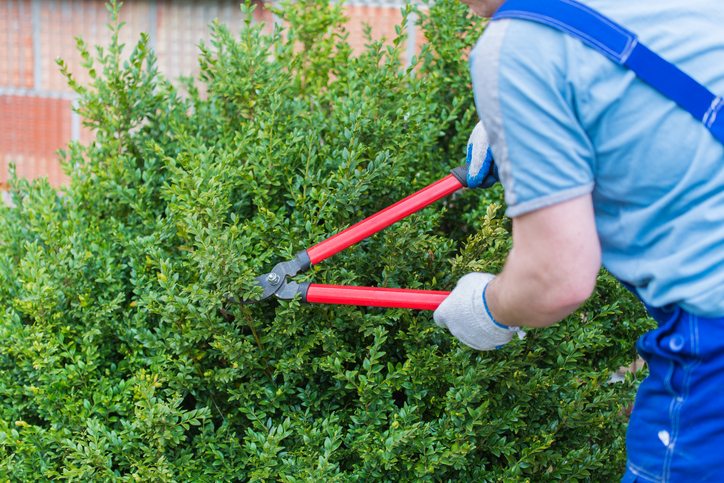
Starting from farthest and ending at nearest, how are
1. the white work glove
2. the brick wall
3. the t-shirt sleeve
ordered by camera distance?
the brick wall < the white work glove < the t-shirt sleeve

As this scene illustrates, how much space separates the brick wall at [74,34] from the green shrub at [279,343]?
115cm

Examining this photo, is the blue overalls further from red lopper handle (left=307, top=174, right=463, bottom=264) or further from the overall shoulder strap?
red lopper handle (left=307, top=174, right=463, bottom=264)

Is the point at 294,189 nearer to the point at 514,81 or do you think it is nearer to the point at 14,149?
the point at 514,81

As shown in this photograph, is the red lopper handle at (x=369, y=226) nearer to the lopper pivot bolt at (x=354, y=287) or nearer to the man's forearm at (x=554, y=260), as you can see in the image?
the lopper pivot bolt at (x=354, y=287)

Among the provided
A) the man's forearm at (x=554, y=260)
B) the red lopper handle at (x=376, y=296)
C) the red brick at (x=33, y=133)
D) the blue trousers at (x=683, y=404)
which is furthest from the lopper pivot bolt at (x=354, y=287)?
the red brick at (x=33, y=133)

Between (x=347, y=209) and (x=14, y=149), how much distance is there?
282cm

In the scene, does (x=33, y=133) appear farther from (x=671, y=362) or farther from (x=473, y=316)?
(x=671, y=362)

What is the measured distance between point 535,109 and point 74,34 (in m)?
3.53

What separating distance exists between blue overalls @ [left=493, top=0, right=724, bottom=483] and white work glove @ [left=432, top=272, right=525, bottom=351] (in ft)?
1.15

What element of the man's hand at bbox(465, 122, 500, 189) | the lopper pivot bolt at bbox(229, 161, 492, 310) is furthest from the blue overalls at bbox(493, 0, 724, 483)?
the man's hand at bbox(465, 122, 500, 189)

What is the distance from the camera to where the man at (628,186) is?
39.2 inches

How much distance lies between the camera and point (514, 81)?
3.22 ft

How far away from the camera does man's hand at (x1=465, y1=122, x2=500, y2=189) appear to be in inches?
73.5

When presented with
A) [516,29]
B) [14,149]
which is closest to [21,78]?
[14,149]
